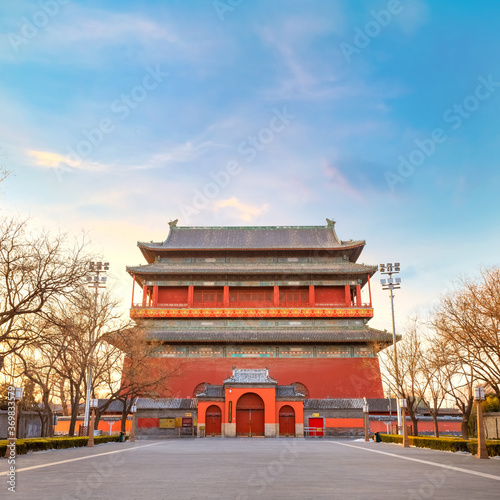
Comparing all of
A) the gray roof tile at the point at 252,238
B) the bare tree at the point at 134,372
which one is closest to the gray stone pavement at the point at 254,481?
the bare tree at the point at 134,372

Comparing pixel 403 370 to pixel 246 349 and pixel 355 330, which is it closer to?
pixel 355 330

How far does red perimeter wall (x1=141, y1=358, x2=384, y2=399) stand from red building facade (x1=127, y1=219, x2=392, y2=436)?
84 mm

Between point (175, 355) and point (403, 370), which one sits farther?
point (175, 355)

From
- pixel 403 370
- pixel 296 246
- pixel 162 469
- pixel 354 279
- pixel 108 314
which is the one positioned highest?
pixel 296 246

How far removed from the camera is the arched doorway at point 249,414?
40.7 meters

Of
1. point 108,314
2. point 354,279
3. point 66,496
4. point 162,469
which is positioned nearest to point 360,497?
point 66,496

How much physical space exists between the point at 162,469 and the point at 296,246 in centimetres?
3839

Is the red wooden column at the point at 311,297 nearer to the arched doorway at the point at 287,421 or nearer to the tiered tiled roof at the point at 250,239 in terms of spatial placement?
the tiered tiled roof at the point at 250,239

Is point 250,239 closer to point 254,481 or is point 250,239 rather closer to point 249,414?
point 249,414

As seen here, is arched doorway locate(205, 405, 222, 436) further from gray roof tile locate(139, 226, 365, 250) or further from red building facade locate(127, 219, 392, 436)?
gray roof tile locate(139, 226, 365, 250)

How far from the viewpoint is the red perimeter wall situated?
1721 inches

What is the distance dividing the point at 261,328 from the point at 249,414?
8.01 metres

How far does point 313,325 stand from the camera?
4638 centimetres

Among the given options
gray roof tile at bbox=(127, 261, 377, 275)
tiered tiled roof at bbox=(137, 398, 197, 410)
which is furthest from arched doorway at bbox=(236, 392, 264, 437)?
gray roof tile at bbox=(127, 261, 377, 275)
